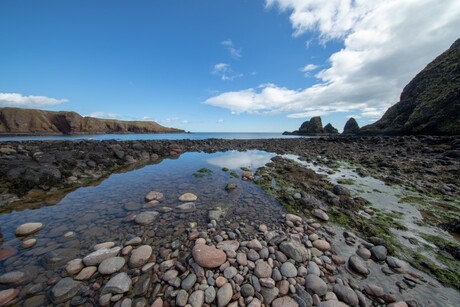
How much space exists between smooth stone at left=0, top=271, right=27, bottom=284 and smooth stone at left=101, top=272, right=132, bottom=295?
1.61 metres

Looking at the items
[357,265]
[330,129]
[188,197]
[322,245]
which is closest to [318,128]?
[330,129]

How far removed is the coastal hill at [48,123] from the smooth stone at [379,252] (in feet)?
352

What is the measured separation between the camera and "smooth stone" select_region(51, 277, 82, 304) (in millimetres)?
2627

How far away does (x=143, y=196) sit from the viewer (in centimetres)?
700

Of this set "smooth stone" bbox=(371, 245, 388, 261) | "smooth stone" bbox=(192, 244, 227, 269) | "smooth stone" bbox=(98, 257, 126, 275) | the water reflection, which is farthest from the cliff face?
"smooth stone" bbox=(98, 257, 126, 275)

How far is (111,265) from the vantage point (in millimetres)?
3238

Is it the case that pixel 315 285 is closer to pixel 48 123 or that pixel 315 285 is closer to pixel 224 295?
pixel 224 295

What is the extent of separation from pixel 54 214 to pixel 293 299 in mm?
7231

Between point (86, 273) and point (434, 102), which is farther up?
point (434, 102)

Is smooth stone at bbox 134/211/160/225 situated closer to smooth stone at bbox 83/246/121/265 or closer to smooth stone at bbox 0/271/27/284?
smooth stone at bbox 83/246/121/265

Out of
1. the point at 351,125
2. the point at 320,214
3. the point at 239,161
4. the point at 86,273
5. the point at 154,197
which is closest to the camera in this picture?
the point at 86,273

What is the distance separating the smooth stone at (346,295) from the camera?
2.66 m

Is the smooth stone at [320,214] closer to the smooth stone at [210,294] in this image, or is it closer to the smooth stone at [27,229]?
the smooth stone at [210,294]

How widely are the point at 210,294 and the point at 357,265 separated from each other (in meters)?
2.97
